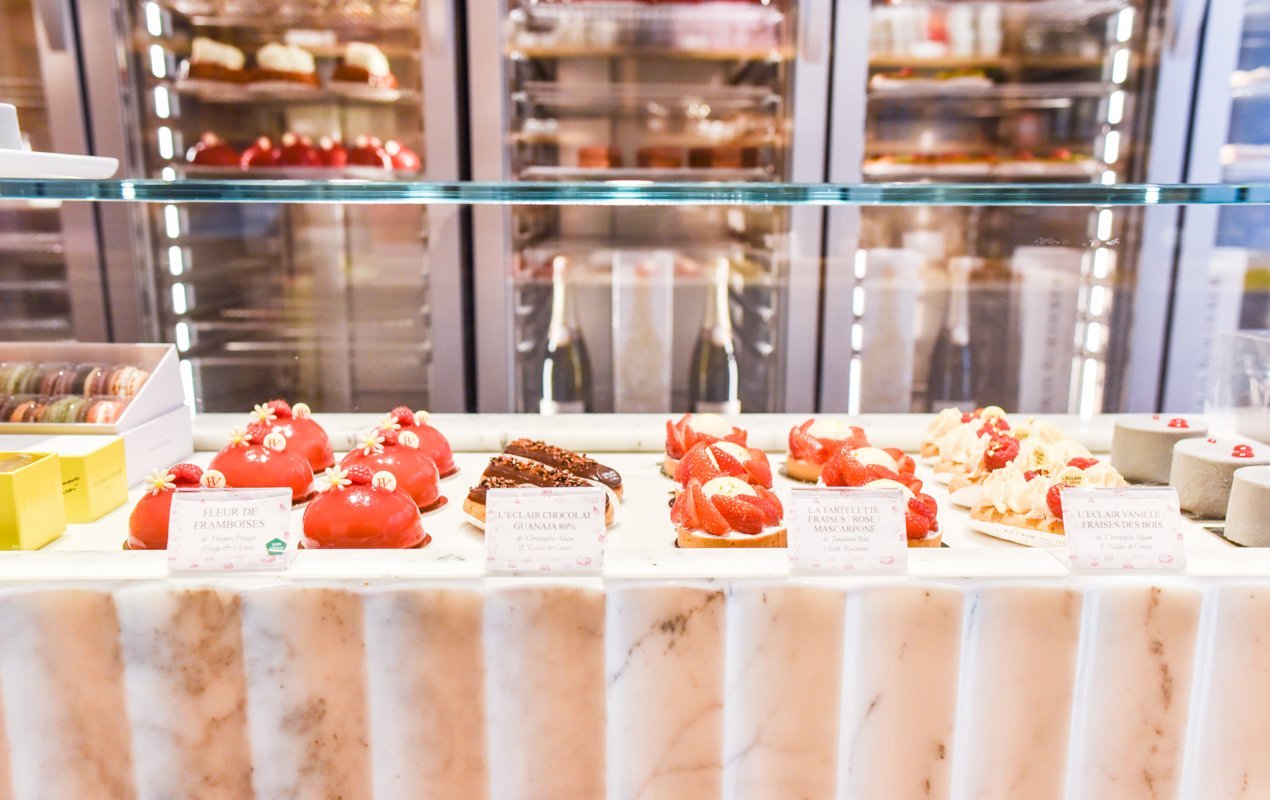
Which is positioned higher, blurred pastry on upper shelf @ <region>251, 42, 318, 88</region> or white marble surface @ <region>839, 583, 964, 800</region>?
blurred pastry on upper shelf @ <region>251, 42, 318, 88</region>

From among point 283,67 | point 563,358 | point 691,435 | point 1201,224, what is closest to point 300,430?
point 691,435

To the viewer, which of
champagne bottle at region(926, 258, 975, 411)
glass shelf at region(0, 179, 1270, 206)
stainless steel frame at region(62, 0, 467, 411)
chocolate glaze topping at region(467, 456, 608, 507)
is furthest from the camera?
champagne bottle at region(926, 258, 975, 411)

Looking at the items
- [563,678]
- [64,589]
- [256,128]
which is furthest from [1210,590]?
[256,128]

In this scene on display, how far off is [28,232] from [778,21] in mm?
2535

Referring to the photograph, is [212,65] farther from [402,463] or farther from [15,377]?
[402,463]

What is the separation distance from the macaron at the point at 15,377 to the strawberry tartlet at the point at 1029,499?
4.26 feet

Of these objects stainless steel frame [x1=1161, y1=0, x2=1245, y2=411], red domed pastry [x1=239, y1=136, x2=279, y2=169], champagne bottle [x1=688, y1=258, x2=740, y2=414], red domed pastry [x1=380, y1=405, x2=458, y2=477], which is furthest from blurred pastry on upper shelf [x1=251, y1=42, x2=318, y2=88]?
stainless steel frame [x1=1161, y1=0, x2=1245, y2=411]

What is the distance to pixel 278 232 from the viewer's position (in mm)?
3076

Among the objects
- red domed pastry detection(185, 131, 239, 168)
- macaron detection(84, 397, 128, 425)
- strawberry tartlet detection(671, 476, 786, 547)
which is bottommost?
strawberry tartlet detection(671, 476, 786, 547)

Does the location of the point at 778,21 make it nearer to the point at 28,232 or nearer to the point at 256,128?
the point at 256,128

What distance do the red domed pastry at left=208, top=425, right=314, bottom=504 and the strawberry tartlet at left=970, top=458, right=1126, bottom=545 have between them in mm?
873

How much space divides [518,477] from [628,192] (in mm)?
376

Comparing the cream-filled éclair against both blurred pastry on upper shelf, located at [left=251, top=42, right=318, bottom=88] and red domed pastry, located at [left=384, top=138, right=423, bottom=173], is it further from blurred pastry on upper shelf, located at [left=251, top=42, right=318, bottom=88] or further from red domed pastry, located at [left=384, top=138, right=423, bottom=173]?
blurred pastry on upper shelf, located at [left=251, top=42, right=318, bottom=88]

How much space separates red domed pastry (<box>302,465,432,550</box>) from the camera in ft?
3.19
